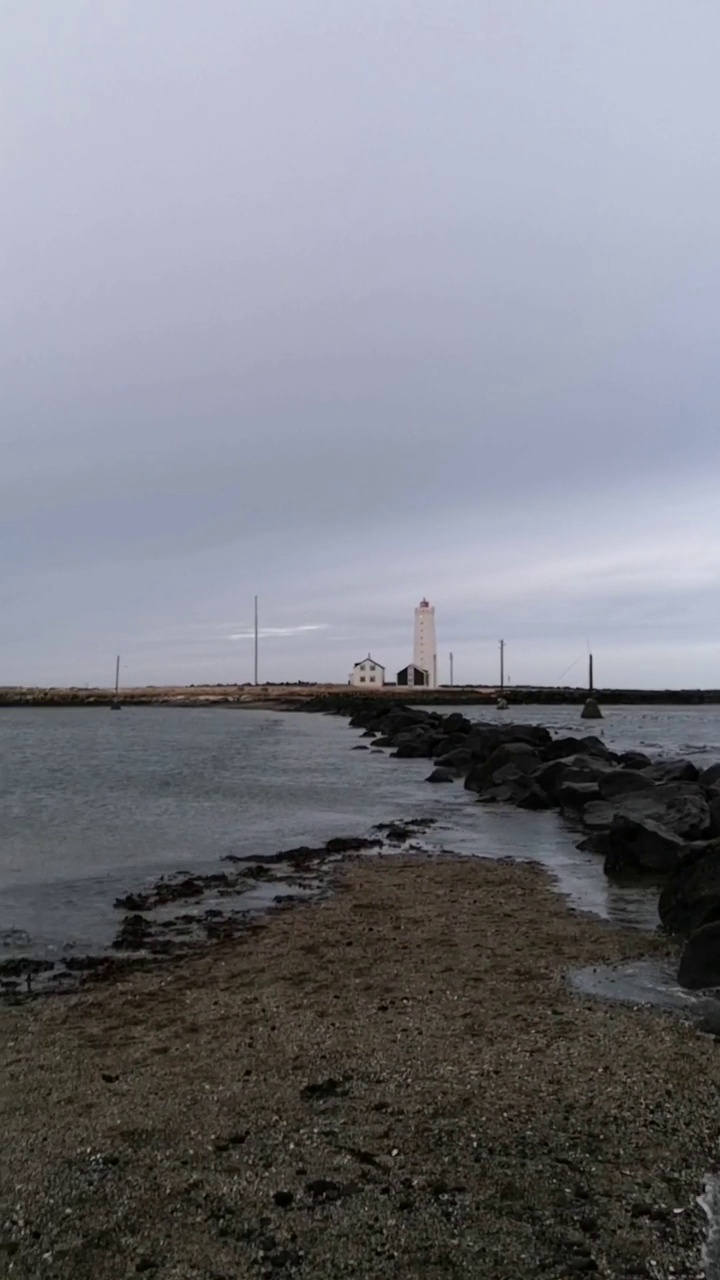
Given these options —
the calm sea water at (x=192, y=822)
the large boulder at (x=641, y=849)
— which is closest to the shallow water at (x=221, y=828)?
the calm sea water at (x=192, y=822)

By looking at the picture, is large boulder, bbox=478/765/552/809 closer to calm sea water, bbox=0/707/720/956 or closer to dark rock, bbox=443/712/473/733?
calm sea water, bbox=0/707/720/956

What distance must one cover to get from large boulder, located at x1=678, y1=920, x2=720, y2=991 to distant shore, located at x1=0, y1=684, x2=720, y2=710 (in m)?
69.5

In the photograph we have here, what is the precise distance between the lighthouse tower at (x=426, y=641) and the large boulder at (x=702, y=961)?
8356 cm

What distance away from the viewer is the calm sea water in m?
9.46

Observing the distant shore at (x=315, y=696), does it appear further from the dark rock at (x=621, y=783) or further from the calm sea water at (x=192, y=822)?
the dark rock at (x=621, y=783)

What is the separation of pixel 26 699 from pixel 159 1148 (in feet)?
381

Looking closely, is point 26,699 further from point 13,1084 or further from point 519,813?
point 13,1084

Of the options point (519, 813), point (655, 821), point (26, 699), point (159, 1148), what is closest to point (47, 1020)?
point (159, 1148)

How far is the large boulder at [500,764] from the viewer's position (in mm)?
19609

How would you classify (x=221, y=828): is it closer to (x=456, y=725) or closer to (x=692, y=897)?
(x=692, y=897)

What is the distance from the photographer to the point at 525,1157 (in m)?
3.71

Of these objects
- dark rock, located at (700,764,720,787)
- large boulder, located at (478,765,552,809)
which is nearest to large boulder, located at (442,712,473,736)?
large boulder, located at (478,765,552,809)

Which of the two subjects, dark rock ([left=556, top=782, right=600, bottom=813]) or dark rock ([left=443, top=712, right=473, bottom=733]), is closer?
dark rock ([left=556, top=782, right=600, bottom=813])

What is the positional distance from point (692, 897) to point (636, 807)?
16.1 ft
